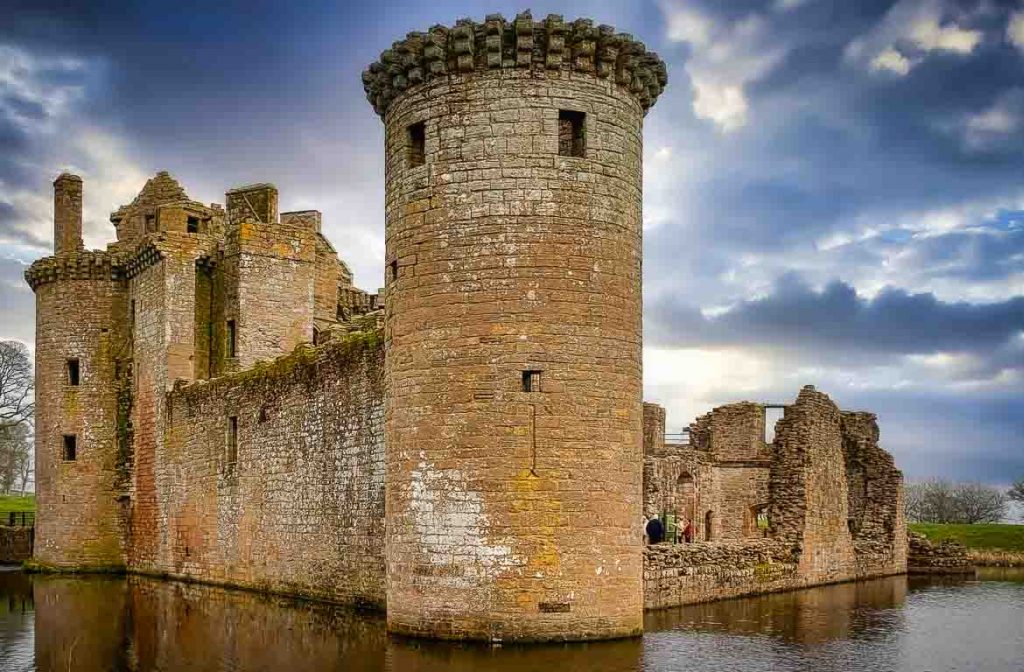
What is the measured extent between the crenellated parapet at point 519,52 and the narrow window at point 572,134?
624mm

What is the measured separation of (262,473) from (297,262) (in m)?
7.93

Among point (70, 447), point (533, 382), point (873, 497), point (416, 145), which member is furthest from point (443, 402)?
point (70, 447)

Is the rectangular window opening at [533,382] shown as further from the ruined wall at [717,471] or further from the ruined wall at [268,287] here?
the ruined wall at [268,287]

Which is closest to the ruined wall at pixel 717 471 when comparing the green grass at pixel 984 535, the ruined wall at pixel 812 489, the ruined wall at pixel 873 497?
the ruined wall at pixel 873 497

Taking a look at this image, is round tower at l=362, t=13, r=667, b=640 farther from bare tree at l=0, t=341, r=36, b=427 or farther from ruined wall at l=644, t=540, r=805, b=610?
bare tree at l=0, t=341, r=36, b=427

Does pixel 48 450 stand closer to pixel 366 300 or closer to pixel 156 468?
pixel 156 468

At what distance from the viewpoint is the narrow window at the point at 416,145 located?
1717cm

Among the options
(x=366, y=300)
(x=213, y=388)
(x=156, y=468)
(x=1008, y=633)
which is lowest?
(x=1008, y=633)

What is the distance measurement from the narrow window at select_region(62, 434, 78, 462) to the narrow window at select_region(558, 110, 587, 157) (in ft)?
66.0

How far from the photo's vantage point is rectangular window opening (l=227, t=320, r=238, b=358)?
29797 millimetres

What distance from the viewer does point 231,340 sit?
29984 mm

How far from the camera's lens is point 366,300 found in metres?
33.8

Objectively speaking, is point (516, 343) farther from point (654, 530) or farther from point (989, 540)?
point (989, 540)

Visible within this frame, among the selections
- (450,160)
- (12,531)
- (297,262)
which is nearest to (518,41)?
(450,160)
